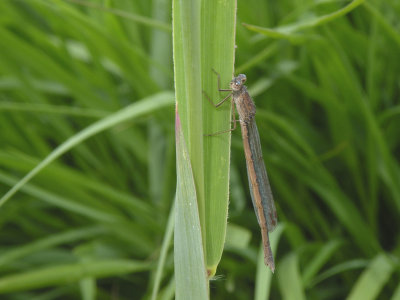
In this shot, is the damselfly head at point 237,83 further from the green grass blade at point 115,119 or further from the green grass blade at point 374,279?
the green grass blade at point 374,279

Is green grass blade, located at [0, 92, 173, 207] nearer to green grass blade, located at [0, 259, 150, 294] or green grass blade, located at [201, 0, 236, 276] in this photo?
green grass blade, located at [0, 259, 150, 294]

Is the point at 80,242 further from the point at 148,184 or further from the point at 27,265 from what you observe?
the point at 148,184

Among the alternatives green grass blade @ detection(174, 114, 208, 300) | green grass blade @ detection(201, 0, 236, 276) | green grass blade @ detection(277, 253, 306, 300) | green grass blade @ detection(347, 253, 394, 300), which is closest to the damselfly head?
green grass blade @ detection(201, 0, 236, 276)

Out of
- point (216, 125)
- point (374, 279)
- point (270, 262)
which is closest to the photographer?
point (216, 125)

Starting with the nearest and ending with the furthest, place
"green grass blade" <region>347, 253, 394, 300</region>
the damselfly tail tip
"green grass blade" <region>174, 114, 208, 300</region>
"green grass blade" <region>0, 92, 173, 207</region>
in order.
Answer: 1. "green grass blade" <region>174, 114, 208, 300</region>
2. the damselfly tail tip
3. "green grass blade" <region>0, 92, 173, 207</region>
4. "green grass blade" <region>347, 253, 394, 300</region>

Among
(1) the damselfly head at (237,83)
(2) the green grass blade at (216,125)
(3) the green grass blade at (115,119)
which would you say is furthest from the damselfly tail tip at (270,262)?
(3) the green grass blade at (115,119)

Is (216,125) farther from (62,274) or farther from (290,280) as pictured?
(62,274)

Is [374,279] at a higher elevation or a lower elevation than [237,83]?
lower

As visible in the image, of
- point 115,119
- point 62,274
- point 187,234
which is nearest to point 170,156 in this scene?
point 115,119
